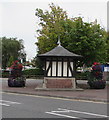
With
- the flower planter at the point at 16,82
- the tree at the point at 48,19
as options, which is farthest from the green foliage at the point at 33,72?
the flower planter at the point at 16,82

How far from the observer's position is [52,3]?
33094 mm

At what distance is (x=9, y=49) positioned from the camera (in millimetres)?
60125

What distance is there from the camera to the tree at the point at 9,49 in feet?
196

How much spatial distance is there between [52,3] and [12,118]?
86.8ft

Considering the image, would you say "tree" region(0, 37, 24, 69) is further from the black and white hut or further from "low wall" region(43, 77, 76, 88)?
"low wall" region(43, 77, 76, 88)

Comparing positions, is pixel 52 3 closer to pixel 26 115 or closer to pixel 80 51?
pixel 80 51

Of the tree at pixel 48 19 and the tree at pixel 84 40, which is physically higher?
the tree at pixel 48 19

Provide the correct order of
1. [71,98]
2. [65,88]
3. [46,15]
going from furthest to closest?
[46,15] → [65,88] → [71,98]

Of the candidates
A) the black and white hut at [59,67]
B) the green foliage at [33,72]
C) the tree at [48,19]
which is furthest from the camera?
the green foliage at [33,72]

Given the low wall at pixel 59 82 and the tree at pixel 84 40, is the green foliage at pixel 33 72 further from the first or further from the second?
the low wall at pixel 59 82

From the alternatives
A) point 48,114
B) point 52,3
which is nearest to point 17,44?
point 52,3

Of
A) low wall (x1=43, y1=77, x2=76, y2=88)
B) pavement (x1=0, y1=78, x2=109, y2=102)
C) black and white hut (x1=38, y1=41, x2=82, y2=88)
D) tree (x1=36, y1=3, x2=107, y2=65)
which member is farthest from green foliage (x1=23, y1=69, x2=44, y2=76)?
pavement (x1=0, y1=78, x2=109, y2=102)

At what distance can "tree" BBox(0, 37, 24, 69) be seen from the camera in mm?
59750

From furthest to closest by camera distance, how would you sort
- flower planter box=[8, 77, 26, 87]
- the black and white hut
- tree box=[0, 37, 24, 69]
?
tree box=[0, 37, 24, 69]
flower planter box=[8, 77, 26, 87]
the black and white hut
